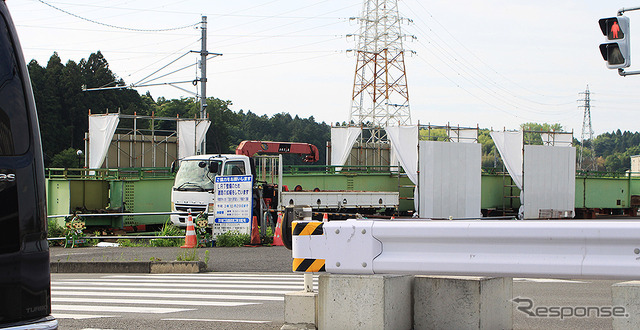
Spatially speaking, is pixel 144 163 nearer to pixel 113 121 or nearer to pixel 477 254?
pixel 113 121

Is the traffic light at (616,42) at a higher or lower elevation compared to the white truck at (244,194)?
higher

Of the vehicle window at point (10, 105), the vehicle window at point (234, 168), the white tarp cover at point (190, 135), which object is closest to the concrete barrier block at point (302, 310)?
the vehicle window at point (10, 105)

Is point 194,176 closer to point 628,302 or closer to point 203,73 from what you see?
point 203,73

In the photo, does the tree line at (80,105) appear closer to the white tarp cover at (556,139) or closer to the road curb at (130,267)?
the white tarp cover at (556,139)

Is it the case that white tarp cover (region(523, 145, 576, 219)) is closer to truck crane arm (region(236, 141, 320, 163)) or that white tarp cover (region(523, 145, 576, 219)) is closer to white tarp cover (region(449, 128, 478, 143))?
white tarp cover (region(449, 128, 478, 143))

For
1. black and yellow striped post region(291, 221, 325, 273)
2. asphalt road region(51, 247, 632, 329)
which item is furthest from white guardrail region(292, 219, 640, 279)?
asphalt road region(51, 247, 632, 329)

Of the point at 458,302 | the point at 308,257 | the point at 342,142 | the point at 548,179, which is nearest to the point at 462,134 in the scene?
the point at 548,179

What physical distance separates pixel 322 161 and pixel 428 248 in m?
84.4

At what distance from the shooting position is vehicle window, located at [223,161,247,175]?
22.6m

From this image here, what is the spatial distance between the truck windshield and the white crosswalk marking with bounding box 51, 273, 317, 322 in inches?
315

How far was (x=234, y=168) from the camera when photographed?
22672 mm

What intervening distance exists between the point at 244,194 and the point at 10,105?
15.2 meters

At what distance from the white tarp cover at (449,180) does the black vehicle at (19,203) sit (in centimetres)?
2552

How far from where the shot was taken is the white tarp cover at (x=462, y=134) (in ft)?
110
